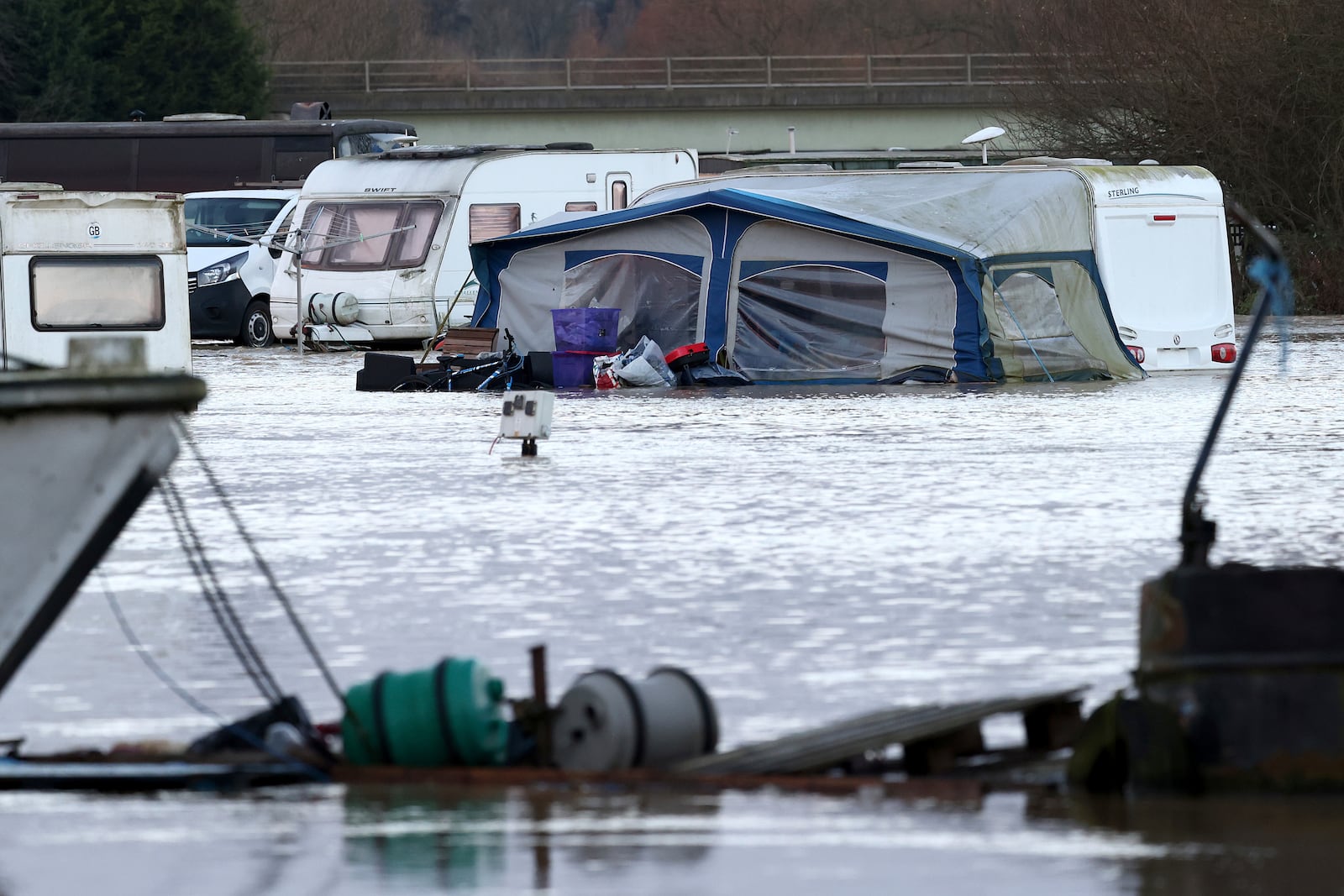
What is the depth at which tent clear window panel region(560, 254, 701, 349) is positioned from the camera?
85.8 ft

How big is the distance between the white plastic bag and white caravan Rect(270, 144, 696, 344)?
26.8 feet

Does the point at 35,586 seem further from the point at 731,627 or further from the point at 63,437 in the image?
the point at 731,627

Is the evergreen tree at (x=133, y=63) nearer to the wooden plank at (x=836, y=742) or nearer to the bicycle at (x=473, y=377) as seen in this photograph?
the bicycle at (x=473, y=377)

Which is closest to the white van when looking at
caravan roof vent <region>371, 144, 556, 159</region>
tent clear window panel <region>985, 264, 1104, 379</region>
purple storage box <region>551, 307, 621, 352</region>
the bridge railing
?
caravan roof vent <region>371, 144, 556, 159</region>

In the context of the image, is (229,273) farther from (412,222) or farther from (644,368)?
(644,368)

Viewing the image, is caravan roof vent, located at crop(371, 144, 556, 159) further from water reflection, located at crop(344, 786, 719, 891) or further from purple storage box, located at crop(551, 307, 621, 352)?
water reflection, located at crop(344, 786, 719, 891)

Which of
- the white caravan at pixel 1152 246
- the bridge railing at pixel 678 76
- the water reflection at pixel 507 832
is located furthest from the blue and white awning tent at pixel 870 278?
the bridge railing at pixel 678 76

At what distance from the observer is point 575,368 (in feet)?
84.4

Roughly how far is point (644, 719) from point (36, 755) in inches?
68.8

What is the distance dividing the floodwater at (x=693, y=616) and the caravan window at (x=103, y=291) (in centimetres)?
409

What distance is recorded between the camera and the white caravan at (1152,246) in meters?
26.4

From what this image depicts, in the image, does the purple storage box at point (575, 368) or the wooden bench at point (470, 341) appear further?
the wooden bench at point (470, 341)

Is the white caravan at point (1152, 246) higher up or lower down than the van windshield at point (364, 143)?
lower down

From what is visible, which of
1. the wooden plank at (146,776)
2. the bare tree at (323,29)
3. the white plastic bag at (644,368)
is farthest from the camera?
the bare tree at (323,29)
